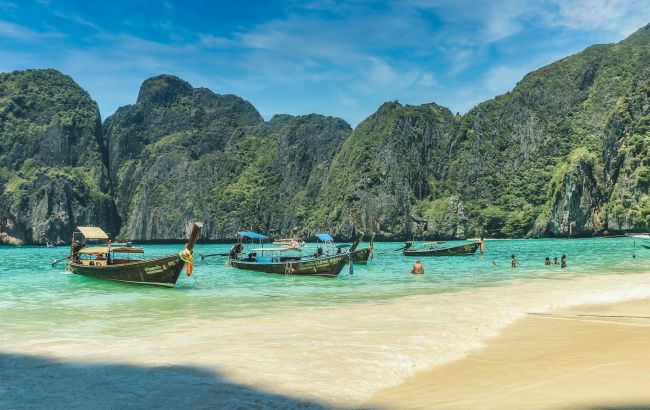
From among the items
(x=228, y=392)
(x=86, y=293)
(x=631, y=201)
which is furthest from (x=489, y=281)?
(x=631, y=201)

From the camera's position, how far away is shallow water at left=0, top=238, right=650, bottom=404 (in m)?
8.48

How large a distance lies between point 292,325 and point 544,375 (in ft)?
23.0

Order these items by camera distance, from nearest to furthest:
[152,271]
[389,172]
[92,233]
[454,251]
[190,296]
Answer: [190,296] < [152,271] < [92,233] < [454,251] < [389,172]

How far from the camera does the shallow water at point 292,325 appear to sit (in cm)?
848

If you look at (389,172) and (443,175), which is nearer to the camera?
(389,172)

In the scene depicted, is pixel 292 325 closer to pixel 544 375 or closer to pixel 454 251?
pixel 544 375

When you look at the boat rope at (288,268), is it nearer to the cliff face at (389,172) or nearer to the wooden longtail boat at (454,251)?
the wooden longtail boat at (454,251)

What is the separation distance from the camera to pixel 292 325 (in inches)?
521

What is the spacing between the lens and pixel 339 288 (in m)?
25.2

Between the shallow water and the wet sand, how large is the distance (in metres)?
0.54

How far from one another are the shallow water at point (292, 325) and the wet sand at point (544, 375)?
0.54 meters

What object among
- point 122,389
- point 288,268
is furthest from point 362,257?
point 122,389

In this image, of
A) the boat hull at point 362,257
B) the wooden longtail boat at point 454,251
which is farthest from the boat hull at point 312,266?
the wooden longtail boat at point 454,251

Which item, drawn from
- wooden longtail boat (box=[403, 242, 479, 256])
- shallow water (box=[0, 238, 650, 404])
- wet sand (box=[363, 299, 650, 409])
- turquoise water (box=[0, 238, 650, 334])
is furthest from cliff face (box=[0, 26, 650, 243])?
wet sand (box=[363, 299, 650, 409])
